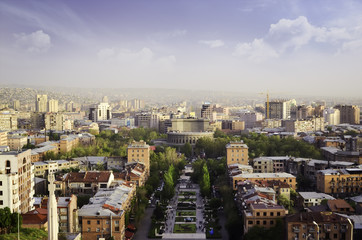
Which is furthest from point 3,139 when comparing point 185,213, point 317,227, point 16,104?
point 16,104

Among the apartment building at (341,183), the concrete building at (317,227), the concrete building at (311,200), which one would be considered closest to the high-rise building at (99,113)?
the apartment building at (341,183)

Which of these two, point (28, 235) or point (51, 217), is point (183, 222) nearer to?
point (28, 235)

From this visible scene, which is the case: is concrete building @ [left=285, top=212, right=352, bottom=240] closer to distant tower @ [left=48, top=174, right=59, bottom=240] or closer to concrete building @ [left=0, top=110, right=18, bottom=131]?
distant tower @ [left=48, top=174, right=59, bottom=240]

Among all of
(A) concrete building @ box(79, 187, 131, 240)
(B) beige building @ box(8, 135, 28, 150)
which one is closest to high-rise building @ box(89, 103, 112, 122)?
(B) beige building @ box(8, 135, 28, 150)

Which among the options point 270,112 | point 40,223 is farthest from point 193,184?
point 270,112

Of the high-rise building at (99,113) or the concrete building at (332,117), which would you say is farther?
the high-rise building at (99,113)

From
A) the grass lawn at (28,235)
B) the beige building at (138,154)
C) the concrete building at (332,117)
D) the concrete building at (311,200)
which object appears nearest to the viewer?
the grass lawn at (28,235)

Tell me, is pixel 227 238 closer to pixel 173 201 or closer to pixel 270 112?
pixel 173 201

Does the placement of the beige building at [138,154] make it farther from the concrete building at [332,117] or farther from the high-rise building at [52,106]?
the high-rise building at [52,106]
